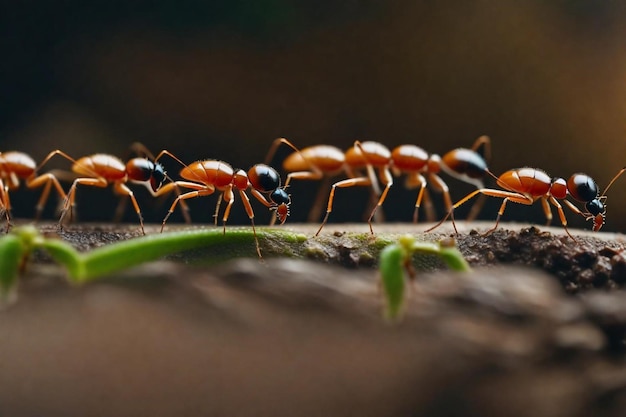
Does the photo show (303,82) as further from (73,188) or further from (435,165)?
(73,188)

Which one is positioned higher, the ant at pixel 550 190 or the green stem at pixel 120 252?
the green stem at pixel 120 252

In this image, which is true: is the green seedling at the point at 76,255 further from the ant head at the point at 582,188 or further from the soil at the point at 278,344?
the ant head at the point at 582,188

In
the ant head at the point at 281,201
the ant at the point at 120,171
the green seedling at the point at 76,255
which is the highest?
the green seedling at the point at 76,255

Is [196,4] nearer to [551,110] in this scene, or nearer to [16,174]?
[16,174]

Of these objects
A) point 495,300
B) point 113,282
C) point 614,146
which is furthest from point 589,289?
point 614,146

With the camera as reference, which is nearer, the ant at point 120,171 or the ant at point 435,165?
the ant at point 120,171

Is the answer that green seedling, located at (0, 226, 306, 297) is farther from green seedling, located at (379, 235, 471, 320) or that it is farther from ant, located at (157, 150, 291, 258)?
ant, located at (157, 150, 291, 258)

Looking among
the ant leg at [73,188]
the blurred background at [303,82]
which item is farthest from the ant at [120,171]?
the blurred background at [303,82]
